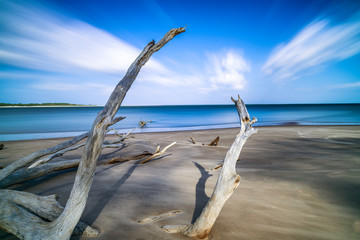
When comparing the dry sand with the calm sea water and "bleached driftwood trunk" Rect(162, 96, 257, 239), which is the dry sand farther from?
the calm sea water

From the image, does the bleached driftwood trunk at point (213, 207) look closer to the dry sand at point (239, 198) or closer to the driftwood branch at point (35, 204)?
the dry sand at point (239, 198)

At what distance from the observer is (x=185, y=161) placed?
6332mm

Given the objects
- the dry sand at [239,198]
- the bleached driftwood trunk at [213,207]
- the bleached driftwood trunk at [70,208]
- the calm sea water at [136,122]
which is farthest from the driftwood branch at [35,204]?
the calm sea water at [136,122]

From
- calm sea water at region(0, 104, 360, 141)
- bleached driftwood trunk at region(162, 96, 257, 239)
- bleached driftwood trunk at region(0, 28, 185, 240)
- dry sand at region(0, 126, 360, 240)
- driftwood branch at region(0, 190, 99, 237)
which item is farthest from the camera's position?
calm sea water at region(0, 104, 360, 141)

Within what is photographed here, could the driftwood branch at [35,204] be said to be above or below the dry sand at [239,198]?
above

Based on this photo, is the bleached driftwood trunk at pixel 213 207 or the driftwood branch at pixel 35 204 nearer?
the driftwood branch at pixel 35 204

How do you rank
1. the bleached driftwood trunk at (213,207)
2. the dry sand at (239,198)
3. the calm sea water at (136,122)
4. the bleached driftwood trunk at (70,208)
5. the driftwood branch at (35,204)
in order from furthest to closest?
the calm sea water at (136,122) < the dry sand at (239,198) < the bleached driftwood trunk at (213,207) < the driftwood branch at (35,204) < the bleached driftwood trunk at (70,208)

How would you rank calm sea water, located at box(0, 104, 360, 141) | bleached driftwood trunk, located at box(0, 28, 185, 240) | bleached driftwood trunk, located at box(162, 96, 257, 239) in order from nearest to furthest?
bleached driftwood trunk, located at box(0, 28, 185, 240)
bleached driftwood trunk, located at box(162, 96, 257, 239)
calm sea water, located at box(0, 104, 360, 141)

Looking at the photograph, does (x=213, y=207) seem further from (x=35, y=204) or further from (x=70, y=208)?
(x=35, y=204)

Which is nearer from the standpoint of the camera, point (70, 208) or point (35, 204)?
point (70, 208)

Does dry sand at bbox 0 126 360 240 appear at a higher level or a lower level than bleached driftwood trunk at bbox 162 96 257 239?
lower

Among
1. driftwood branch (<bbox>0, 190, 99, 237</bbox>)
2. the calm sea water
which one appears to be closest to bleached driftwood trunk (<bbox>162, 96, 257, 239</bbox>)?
driftwood branch (<bbox>0, 190, 99, 237</bbox>)

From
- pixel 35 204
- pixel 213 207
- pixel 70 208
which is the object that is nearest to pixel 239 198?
pixel 213 207

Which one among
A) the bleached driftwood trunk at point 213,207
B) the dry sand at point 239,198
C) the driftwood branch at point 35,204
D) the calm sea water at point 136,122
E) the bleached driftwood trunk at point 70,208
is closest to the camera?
the bleached driftwood trunk at point 70,208
